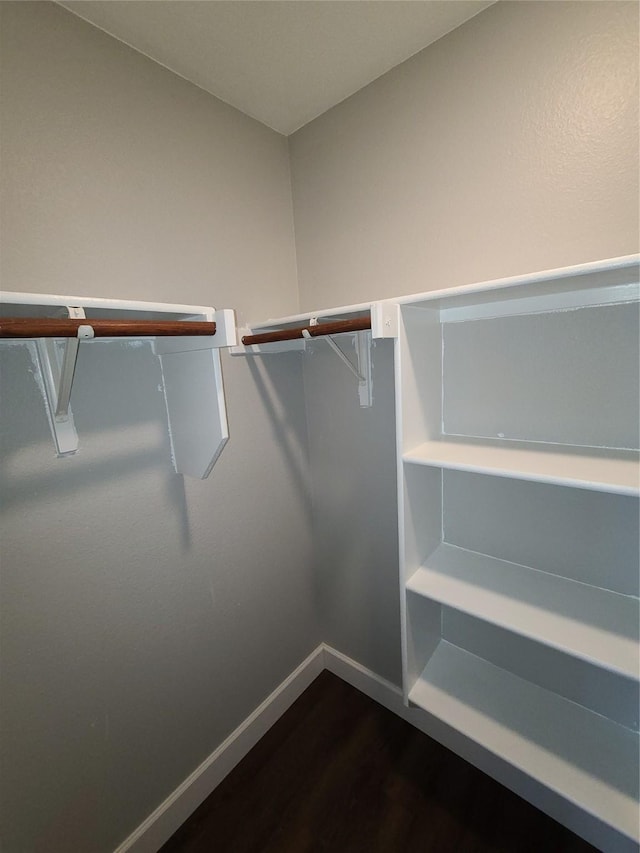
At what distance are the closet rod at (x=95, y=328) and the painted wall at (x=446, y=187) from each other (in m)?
0.81

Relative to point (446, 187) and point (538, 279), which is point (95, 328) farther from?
point (446, 187)

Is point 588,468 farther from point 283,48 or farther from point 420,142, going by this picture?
Answer: point 283,48

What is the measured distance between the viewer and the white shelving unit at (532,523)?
0.90 m

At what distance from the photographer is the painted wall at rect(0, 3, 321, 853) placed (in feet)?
2.99

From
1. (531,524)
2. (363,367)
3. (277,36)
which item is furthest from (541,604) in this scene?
(277,36)

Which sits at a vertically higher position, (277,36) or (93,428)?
(277,36)

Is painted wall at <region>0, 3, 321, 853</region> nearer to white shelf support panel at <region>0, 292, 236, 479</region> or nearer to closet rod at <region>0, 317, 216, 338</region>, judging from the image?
white shelf support panel at <region>0, 292, 236, 479</region>

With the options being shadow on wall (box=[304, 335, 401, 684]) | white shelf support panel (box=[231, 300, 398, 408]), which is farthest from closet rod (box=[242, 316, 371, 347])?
shadow on wall (box=[304, 335, 401, 684])

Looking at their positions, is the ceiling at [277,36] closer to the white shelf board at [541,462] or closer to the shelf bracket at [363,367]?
the shelf bracket at [363,367]

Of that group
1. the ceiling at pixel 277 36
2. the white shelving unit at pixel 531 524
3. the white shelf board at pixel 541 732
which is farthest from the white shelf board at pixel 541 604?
the ceiling at pixel 277 36

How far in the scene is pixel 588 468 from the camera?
2.85ft

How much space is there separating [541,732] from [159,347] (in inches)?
66.0

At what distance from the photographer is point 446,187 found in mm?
1142

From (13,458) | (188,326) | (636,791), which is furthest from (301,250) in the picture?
(636,791)
